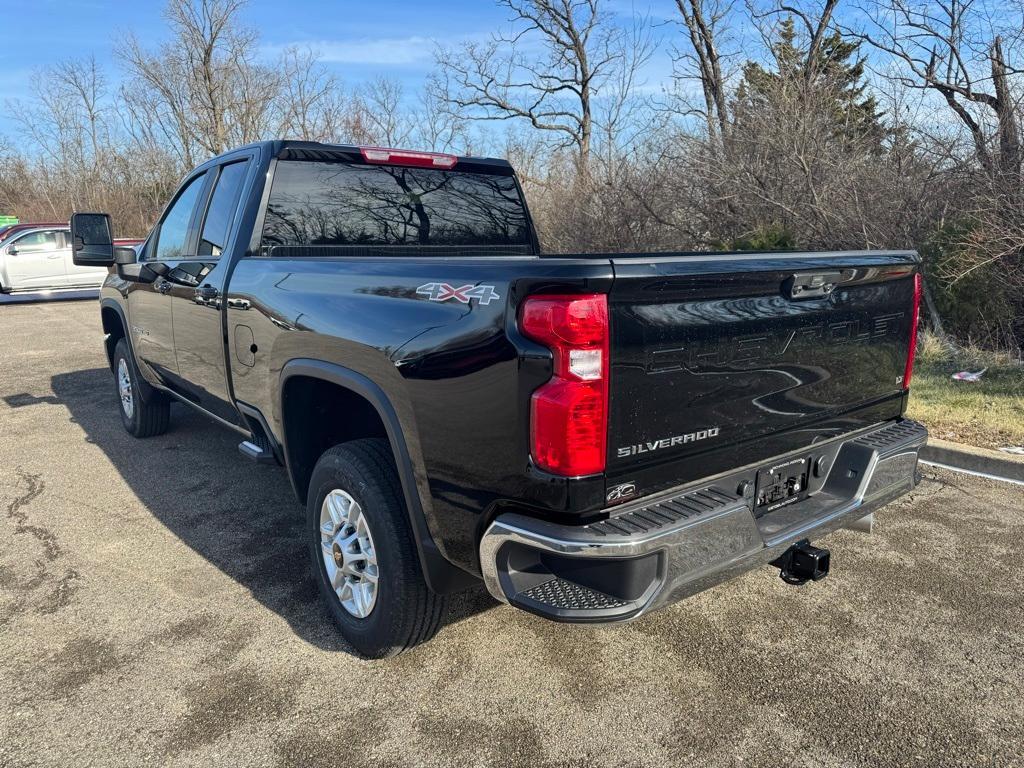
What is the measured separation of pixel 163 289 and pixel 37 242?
15.5m

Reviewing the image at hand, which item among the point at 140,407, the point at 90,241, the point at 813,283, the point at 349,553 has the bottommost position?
the point at 140,407

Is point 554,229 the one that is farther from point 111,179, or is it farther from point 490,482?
point 111,179

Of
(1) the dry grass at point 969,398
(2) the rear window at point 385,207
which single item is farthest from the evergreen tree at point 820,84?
(2) the rear window at point 385,207

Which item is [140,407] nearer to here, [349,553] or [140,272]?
[140,272]

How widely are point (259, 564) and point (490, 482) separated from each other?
2061mm

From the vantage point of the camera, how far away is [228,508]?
4.64m

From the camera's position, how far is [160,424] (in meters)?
6.12

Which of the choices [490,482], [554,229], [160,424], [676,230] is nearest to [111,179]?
[554,229]

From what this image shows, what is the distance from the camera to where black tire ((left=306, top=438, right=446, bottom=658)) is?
2.74 m

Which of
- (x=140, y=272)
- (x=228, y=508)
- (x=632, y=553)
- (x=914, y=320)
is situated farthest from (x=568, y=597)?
(x=140, y=272)

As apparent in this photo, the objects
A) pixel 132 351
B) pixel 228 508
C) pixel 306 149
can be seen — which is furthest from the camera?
pixel 132 351

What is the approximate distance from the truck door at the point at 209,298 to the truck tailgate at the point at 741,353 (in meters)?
2.48

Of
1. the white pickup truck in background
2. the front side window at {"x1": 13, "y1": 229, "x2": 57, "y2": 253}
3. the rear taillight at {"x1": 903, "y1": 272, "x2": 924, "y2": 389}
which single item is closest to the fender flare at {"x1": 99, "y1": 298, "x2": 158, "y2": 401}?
the rear taillight at {"x1": 903, "y1": 272, "x2": 924, "y2": 389}

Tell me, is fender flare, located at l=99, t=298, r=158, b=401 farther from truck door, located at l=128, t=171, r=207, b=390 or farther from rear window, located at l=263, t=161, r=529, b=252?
rear window, located at l=263, t=161, r=529, b=252
